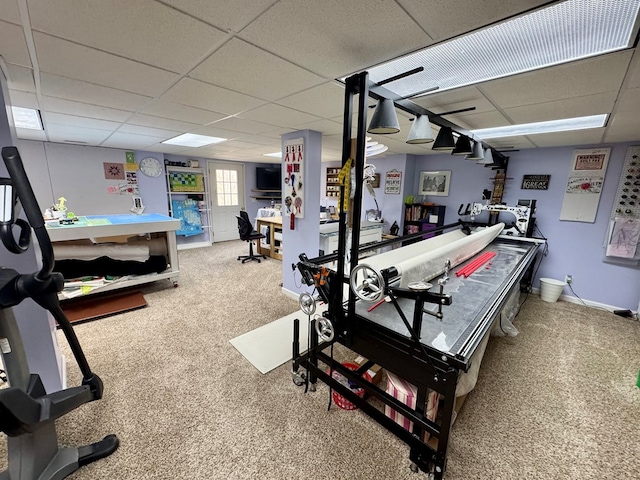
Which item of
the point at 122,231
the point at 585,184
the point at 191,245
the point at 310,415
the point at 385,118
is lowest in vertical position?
the point at 310,415

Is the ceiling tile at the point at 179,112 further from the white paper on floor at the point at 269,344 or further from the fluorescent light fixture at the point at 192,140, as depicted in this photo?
the white paper on floor at the point at 269,344

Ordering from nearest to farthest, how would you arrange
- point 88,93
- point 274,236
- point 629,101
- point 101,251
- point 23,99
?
Result: point 629,101
point 88,93
point 23,99
point 101,251
point 274,236

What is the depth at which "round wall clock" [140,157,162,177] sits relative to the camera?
5.11 m

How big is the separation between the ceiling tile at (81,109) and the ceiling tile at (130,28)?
50.4 inches

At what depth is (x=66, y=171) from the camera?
4387 millimetres

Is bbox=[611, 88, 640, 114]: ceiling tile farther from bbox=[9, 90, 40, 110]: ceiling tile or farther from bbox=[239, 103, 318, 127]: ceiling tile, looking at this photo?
bbox=[9, 90, 40, 110]: ceiling tile

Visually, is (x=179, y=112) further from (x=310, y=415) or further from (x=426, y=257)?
(x=310, y=415)

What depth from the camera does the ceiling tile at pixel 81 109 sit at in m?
2.16

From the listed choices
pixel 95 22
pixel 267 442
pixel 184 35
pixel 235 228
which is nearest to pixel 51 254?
pixel 95 22

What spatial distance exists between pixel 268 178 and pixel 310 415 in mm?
6317

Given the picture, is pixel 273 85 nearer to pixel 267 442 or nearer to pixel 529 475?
pixel 267 442

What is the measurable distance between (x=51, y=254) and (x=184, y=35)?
3.71 ft

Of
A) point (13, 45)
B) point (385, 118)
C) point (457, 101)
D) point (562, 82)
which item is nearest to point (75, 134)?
point (13, 45)

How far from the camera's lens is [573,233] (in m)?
3.56
